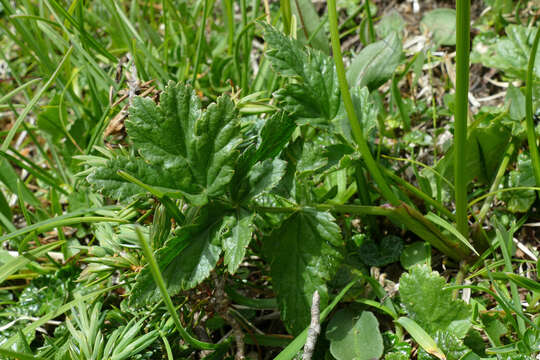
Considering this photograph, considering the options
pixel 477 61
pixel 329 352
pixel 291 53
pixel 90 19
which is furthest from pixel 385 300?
pixel 90 19

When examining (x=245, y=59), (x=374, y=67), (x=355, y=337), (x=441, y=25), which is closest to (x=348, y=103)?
(x=374, y=67)

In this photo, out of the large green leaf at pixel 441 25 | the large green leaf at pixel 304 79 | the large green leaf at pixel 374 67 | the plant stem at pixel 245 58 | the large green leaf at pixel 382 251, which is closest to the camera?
the large green leaf at pixel 304 79

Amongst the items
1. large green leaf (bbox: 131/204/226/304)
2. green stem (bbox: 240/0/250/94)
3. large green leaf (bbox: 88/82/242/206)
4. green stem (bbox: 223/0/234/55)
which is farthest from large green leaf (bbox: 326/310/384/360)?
green stem (bbox: 223/0/234/55)

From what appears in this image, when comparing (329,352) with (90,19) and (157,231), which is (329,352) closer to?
(157,231)

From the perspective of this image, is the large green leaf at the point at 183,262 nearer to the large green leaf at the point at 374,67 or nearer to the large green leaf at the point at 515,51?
the large green leaf at the point at 374,67

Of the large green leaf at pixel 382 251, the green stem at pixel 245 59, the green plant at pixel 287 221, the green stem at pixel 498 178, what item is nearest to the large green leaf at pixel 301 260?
the green plant at pixel 287 221

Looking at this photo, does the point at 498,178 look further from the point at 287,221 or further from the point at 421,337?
the point at 287,221
